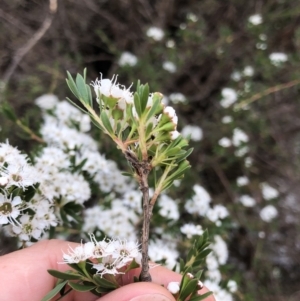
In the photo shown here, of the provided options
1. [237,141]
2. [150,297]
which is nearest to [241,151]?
[237,141]

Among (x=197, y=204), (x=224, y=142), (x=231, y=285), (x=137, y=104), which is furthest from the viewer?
(x=224, y=142)

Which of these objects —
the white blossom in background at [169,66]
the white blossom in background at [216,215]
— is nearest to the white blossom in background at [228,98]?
the white blossom in background at [169,66]

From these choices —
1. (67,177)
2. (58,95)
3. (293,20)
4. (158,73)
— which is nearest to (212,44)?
(158,73)

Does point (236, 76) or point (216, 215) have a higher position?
point (236, 76)

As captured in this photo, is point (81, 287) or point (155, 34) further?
point (155, 34)

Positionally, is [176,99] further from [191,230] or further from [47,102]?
[191,230]

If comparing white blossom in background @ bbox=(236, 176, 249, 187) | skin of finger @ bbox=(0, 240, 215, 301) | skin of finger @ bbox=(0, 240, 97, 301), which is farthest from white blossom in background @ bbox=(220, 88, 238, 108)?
skin of finger @ bbox=(0, 240, 97, 301)

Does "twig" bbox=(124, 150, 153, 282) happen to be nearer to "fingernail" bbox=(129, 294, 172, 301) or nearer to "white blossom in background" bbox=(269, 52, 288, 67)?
"fingernail" bbox=(129, 294, 172, 301)
